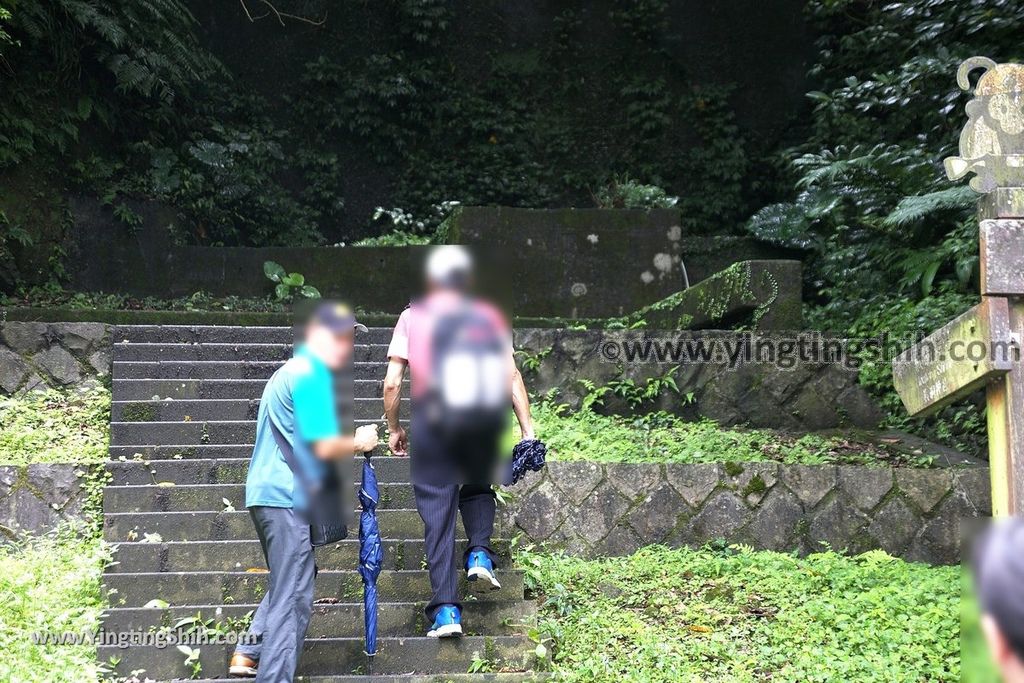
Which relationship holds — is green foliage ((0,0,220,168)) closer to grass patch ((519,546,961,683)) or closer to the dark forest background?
the dark forest background

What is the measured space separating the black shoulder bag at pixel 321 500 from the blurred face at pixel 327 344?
1.17 ft

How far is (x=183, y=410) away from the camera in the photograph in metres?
6.53

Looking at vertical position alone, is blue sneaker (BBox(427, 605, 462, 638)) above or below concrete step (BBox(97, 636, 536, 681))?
above

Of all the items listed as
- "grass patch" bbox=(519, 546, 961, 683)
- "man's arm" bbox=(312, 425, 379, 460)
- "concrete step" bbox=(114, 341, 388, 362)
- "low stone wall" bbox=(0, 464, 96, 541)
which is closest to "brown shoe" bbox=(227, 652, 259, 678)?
"man's arm" bbox=(312, 425, 379, 460)

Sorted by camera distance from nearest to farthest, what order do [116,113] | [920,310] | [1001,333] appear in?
[1001,333] < [920,310] < [116,113]

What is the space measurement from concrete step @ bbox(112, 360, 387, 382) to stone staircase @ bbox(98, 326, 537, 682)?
0.5 inches

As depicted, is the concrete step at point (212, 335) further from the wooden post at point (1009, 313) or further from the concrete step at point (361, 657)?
the wooden post at point (1009, 313)

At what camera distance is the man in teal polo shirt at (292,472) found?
12.6ft

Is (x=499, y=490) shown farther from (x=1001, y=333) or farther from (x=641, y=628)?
(x=1001, y=333)

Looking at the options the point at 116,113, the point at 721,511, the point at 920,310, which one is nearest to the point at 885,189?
the point at 920,310

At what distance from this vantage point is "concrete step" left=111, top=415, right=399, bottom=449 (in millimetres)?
6223

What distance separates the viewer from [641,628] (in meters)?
4.96

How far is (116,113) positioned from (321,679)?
8.94 meters

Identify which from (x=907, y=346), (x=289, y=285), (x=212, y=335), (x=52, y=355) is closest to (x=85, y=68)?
(x=289, y=285)
